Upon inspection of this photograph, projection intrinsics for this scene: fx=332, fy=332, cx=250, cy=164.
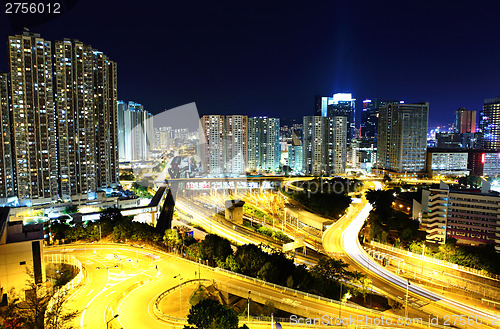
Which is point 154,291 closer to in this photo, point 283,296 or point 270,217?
point 283,296

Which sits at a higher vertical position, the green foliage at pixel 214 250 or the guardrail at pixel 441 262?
the green foliage at pixel 214 250

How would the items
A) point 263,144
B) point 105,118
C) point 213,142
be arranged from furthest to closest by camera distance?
point 263,144 → point 213,142 → point 105,118

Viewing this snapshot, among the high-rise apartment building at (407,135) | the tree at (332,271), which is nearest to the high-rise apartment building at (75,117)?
the tree at (332,271)

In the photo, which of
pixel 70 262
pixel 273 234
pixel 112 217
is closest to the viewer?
pixel 70 262

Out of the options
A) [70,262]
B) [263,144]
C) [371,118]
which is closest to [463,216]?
[70,262]

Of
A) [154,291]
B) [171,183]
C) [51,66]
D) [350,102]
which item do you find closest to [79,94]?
[51,66]

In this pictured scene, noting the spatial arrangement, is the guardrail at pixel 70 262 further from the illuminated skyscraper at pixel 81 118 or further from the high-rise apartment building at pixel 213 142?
the high-rise apartment building at pixel 213 142

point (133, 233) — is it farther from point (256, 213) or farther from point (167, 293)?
point (256, 213)
